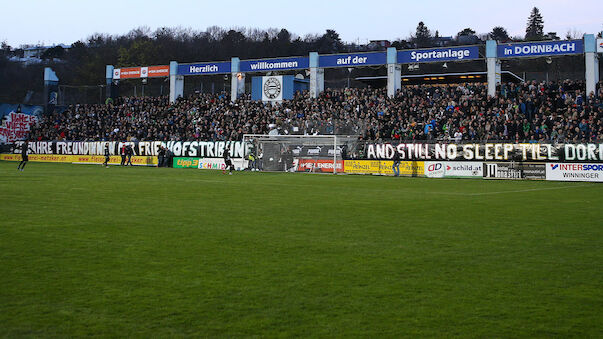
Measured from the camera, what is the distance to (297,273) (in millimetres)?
7754

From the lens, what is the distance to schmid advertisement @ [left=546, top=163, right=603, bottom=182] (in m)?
31.5

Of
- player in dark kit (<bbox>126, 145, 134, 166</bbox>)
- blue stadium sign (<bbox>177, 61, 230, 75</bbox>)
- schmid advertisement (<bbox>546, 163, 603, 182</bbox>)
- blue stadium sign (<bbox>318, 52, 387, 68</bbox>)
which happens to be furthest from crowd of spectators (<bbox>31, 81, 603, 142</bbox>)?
blue stadium sign (<bbox>318, 52, 387, 68</bbox>)

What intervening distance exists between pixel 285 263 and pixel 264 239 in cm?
220

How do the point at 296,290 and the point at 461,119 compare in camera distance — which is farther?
the point at 461,119

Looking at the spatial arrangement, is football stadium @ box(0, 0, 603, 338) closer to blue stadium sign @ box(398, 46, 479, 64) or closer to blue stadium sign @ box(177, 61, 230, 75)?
blue stadium sign @ box(398, 46, 479, 64)

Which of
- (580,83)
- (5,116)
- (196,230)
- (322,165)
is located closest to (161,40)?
(5,116)

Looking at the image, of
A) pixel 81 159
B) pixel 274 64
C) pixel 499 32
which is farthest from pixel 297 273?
pixel 499 32

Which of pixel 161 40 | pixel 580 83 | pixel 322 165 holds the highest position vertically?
pixel 161 40

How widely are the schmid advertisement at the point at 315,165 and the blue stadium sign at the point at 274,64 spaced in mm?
14412

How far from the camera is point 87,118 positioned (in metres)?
61.7

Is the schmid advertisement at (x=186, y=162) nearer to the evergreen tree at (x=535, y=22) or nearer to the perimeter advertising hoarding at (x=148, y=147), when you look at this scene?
the perimeter advertising hoarding at (x=148, y=147)

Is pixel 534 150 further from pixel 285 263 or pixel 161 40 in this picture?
pixel 161 40

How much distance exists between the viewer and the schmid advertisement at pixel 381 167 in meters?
37.3

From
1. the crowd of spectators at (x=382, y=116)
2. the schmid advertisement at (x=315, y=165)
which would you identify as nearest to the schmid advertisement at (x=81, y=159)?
the crowd of spectators at (x=382, y=116)
